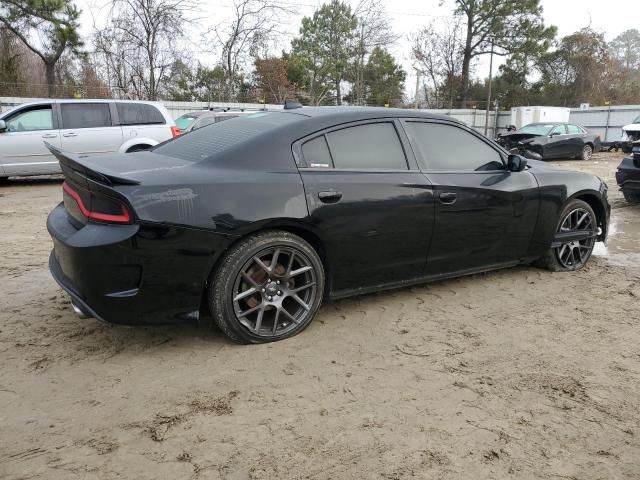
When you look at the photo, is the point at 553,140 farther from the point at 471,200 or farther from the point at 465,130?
the point at 471,200

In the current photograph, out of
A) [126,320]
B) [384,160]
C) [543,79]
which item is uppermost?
[543,79]

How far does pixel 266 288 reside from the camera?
3240mm

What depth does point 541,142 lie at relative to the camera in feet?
58.8

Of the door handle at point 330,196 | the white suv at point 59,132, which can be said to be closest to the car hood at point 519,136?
the white suv at point 59,132

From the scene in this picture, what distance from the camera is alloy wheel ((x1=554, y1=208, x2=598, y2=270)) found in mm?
4793

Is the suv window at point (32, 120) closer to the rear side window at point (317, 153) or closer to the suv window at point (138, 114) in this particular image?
the suv window at point (138, 114)

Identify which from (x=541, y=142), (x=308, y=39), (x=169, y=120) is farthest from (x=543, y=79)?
(x=169, y=120)

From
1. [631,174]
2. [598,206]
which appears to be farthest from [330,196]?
[631,174]

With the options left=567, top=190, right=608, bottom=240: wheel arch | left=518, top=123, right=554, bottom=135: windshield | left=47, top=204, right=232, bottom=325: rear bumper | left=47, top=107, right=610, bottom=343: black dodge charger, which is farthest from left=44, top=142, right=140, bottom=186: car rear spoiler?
left=518, top=123, right=554, bottom=135: windshield

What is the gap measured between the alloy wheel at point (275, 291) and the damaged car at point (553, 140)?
16223mm

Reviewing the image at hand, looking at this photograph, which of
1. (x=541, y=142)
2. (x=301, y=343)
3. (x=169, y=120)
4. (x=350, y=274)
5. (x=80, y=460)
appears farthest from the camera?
(x=541, y=142)

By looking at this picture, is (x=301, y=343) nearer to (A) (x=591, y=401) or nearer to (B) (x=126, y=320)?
(B) (x=126, y=320)

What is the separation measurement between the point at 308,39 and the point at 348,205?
117 ft

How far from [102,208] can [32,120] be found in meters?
8.58
